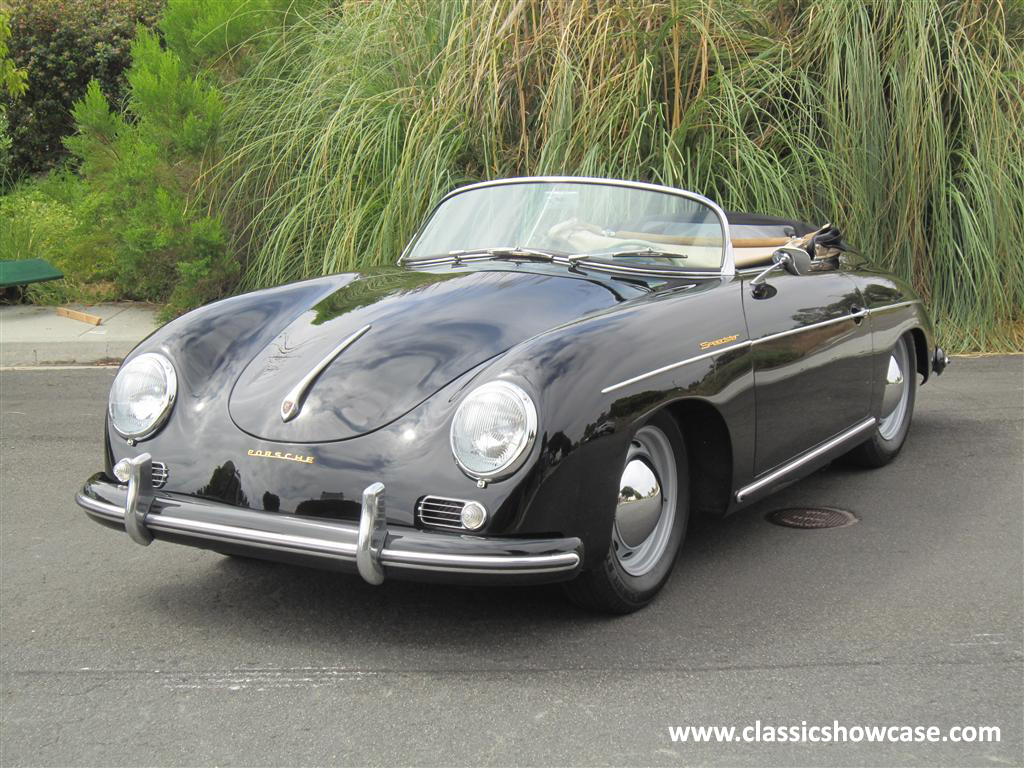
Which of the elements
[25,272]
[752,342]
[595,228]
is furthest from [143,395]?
[25,272]

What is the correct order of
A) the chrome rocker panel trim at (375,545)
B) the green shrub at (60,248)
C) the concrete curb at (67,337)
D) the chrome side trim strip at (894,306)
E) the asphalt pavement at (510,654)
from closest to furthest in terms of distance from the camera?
1. the asphalt pavement at (510,654)
2. the chrome rocker panel trim at (375,545)
3. the chrome side trim strip at (894,306)
4. the concrete curb at (67,337)
5. the green shrub at (60,248)

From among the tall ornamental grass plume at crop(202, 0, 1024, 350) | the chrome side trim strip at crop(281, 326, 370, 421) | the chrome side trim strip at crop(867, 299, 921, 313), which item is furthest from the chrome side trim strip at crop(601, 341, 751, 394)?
the tall ornamental grass plume at crop(202, 0, 1024, 350)

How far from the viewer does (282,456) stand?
339 cm

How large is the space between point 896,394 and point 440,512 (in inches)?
124

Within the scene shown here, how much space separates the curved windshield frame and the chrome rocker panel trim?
4.93 ft

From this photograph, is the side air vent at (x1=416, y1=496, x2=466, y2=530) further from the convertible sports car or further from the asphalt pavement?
the asphalt pavement

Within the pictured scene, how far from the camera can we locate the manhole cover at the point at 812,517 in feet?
15.5

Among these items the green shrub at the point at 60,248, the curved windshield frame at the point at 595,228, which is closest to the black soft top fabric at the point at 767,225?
the curved windshield frame at the point at 595,228

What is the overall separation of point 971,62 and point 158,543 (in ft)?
23.3

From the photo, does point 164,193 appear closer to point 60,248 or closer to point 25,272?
point 25,272

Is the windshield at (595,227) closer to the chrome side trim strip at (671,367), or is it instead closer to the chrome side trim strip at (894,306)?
the chrome side trim strip at (671,367)

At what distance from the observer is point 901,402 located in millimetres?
5707

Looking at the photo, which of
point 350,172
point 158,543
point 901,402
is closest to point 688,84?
point 350,172

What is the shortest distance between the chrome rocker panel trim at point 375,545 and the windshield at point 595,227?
1548 mm
